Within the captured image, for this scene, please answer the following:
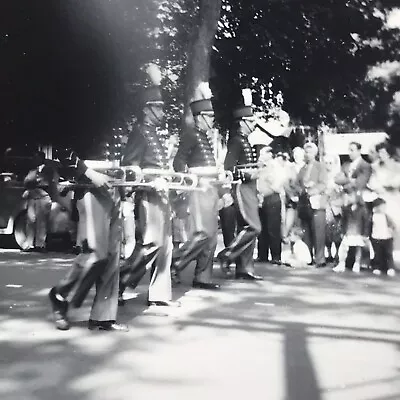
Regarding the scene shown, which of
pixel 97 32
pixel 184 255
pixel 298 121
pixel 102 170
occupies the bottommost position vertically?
pixel 184 255

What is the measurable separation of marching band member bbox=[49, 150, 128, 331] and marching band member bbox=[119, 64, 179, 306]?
2.82 feet

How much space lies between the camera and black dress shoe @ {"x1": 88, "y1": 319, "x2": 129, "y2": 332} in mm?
6789

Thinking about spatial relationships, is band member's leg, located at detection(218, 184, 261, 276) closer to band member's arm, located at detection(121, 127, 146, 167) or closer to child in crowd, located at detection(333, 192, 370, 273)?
child in crowd, located at detection(333, 192, 370, 273)

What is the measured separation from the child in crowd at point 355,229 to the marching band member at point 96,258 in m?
5.46

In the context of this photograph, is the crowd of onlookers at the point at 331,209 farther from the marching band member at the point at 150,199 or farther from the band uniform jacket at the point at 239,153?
the marching band member at the point at 150,199

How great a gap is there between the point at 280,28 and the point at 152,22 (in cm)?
352

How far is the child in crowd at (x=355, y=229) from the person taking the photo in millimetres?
11398

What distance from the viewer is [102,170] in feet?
22.0

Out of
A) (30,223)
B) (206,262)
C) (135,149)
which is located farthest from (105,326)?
(30,223)

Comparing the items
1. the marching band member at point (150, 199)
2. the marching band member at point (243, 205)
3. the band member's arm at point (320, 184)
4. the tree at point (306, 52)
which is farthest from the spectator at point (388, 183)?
the tree at point (306, 52)

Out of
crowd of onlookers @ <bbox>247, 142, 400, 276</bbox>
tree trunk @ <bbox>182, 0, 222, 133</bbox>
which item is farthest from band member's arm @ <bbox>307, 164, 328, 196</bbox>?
tree trunk @ <bbox>182, 0, 222, 133</bbox>

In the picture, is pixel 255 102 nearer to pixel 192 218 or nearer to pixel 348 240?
pixel 348 240

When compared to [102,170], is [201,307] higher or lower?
lower

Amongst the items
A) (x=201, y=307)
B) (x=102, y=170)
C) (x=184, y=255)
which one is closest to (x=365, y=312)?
(x=201, y=307)
